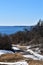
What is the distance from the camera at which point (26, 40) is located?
58.9m

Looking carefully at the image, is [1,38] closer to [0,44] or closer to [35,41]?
[0,44]

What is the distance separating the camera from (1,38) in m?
41.6

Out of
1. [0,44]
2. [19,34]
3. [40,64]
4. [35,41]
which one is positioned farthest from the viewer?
[19,34]

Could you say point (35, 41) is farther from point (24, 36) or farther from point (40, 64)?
point (40, 64)

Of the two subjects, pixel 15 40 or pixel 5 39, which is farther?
pixel 15 40

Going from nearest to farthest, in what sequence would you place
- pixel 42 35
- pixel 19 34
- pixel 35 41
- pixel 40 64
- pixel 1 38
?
1. pixel 40 64
2. pixel 1 38
3. pixel 35 41
4. pixel 42 35
5. pixel 19 34

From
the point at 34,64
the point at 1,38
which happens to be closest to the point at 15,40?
the point at 1,38

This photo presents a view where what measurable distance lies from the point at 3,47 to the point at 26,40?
20.6m

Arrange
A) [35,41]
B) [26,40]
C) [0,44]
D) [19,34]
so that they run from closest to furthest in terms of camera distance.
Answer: [0,44], [35,41], [26,40], [19,34]

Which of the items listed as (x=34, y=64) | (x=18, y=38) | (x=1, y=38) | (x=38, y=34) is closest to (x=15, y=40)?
(x=18, y=38)

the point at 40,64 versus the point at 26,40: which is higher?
the point at 40,64

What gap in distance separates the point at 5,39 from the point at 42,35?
16072 millimetres

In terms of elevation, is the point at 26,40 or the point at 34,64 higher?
the point at 34,64

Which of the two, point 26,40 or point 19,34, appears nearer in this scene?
point 26,40
